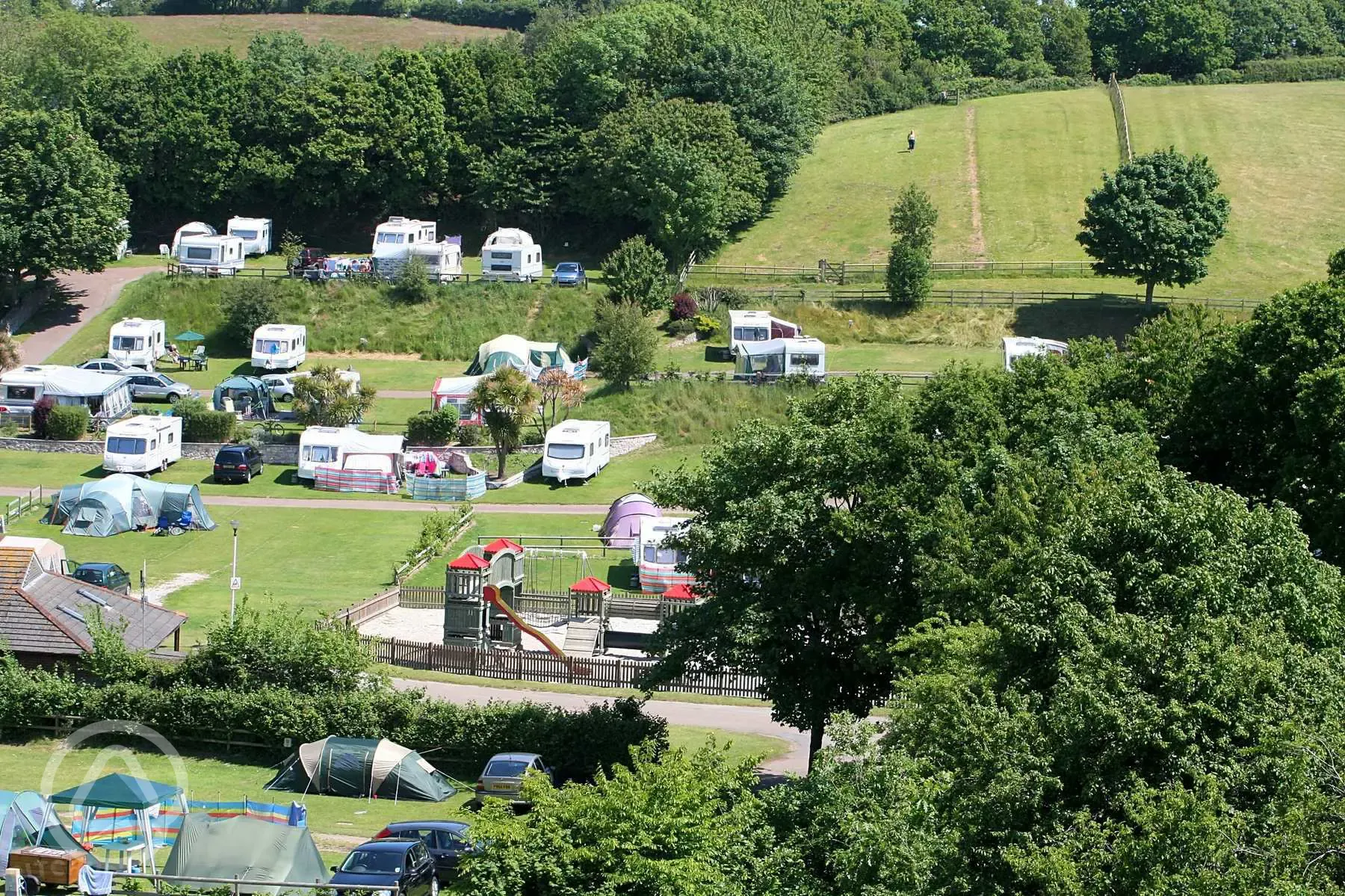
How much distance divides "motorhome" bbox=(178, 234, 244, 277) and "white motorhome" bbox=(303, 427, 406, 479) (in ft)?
73.3

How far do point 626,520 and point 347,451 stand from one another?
10.6 meters

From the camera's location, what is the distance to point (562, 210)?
261 feet

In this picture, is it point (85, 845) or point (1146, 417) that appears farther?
point (1146, 417)

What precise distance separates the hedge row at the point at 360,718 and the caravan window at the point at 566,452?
20354mm

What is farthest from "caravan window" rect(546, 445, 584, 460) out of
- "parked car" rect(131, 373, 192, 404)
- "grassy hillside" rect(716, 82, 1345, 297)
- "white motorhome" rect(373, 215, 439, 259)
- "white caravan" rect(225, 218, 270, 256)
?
"white caravan" rect(225, 218, 270, 256)

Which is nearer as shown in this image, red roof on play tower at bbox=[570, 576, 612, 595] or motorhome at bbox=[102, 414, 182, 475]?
red roof on play tower at bbox=[570, 576, 612, 595]

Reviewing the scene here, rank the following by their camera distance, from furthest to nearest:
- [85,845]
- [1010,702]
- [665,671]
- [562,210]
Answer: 1. [562,210]
2. [665,671]
3. [85,845]
4. [1010,702]

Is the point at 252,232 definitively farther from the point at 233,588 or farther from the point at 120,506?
the point at 233,588

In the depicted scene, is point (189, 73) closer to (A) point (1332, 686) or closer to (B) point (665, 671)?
(B) point (665, 671)

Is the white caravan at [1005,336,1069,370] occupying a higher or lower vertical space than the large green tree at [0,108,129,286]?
lower

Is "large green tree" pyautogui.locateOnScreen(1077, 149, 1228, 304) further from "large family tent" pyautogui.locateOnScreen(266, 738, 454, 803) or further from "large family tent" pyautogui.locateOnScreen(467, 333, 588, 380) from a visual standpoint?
"large family tent" pyautogui.locateOnScreen(266, 738, 454, 803)

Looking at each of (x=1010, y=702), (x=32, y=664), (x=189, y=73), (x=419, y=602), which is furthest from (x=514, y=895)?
(x=189, y=73)

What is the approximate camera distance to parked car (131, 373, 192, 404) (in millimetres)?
57344

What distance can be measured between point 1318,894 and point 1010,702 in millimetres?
5407
